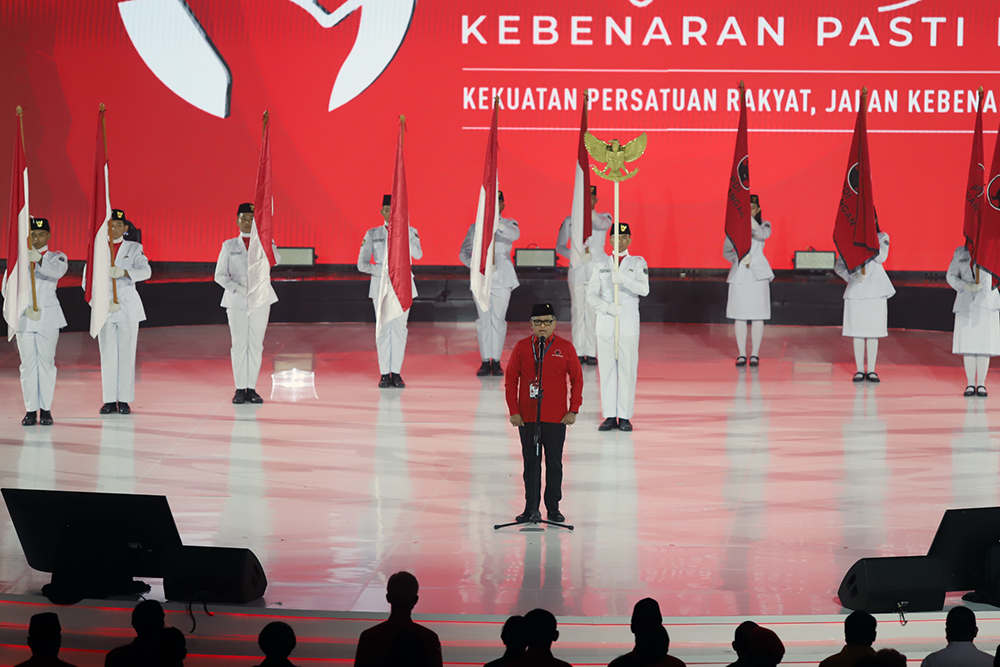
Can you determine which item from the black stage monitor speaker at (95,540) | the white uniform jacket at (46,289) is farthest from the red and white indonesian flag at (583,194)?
the black stage monitor speaker at (95,540)

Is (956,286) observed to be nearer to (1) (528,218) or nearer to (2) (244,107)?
(1) (528,218)

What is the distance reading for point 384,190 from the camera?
16844 mm

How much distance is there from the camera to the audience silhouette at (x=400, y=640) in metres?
→ 4.18

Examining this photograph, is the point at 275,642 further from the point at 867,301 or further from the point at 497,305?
the point at 867,301

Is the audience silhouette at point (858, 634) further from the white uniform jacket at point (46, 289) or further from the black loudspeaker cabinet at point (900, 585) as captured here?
the white uniform jacket at point (46, 289)

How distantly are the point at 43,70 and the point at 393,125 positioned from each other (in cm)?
488

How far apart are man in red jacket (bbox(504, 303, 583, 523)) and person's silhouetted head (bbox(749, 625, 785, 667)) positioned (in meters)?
2.99

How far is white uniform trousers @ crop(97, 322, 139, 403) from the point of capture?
10453mm

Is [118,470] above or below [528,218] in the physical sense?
below

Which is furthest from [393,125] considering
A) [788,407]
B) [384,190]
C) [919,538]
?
[919,538]

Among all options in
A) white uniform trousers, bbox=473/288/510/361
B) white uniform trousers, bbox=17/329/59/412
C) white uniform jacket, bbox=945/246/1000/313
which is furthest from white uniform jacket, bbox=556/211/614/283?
white uniform trousers, bbox=17/329/59/412

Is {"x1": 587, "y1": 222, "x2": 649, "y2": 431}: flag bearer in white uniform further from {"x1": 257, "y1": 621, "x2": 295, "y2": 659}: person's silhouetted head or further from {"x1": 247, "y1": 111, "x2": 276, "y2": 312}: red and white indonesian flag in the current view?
{"x1": 257, "y1": 621, "x2": 295, "y2": 659}: person's silhouetted head

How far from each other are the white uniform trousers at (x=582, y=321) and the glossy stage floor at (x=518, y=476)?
723mm

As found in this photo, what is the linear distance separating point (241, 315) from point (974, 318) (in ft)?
23.3
